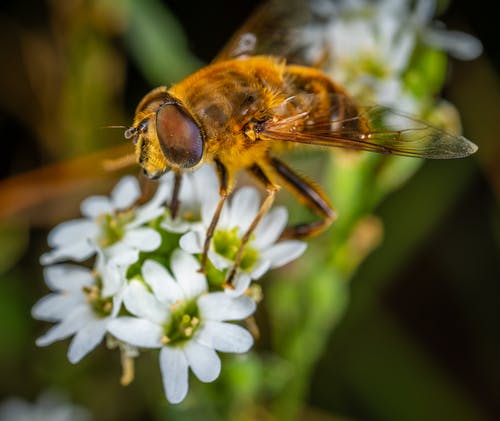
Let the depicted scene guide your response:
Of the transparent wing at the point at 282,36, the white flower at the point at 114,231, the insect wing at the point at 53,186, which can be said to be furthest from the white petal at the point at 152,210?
the insect wing at the point at 53,186

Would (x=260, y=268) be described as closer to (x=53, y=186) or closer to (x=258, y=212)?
(x=258, y=212)

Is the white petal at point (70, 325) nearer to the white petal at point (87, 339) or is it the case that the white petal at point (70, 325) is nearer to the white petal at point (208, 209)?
the white petal at point (87, 339)

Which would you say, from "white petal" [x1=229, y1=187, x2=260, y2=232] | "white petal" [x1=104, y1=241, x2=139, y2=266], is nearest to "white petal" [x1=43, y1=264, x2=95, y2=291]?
"white petal" [x1=104, y1=241, x2=139, y2=266]

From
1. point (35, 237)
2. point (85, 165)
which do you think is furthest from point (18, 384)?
point (85, 165)

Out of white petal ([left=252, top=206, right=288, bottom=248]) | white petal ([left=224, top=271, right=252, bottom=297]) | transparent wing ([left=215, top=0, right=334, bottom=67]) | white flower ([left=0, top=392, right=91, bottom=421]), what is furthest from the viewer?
white flower ([left=0, top=392, right=91, bottom=421])

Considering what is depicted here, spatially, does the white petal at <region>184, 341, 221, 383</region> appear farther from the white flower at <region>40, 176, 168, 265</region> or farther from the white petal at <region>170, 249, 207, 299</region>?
the white flower at <region>40, 176, 168, 265</region>
